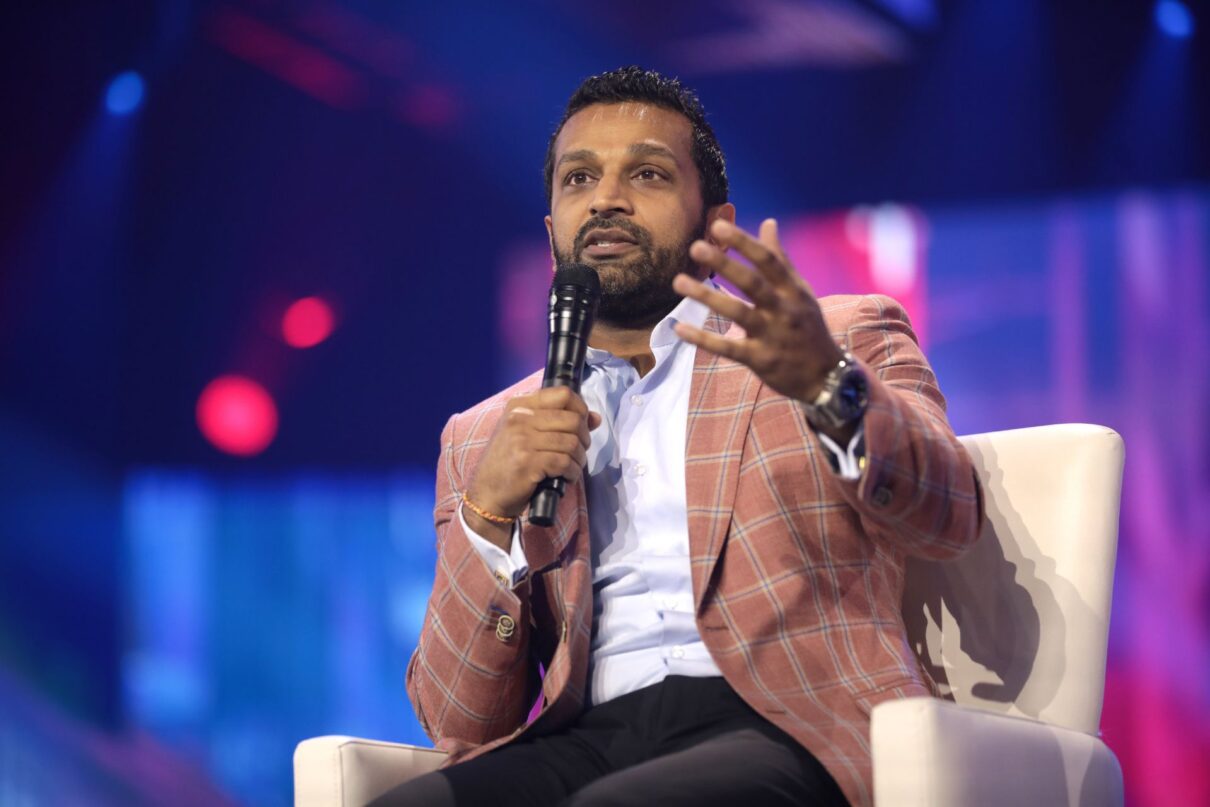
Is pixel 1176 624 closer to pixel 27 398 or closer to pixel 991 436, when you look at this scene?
pixel 991 436

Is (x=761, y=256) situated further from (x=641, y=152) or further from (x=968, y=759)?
(x=641, y=152)

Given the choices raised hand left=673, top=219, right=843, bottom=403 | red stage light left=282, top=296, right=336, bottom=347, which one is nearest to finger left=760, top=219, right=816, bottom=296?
raised hand left=673, top=219, right=843, bottom=403

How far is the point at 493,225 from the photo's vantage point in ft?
10.9

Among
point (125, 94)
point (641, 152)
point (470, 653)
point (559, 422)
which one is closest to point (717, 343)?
point (559, 422)

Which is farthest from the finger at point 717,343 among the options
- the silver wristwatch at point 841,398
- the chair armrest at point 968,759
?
the chair armrest at point 968,759

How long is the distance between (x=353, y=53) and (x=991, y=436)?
248cm

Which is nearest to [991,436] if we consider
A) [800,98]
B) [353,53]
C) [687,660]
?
[687,660]

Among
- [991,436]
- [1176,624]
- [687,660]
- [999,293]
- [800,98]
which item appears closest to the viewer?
[687,660]

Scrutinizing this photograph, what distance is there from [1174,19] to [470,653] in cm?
242

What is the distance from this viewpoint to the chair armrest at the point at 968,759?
3.62 ft

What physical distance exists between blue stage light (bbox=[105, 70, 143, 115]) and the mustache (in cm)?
233

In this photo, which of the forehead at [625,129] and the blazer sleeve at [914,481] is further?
the forehead at [625,129]

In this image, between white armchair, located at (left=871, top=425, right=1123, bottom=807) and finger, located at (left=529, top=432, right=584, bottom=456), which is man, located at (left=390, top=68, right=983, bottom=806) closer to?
finger, located at (left=529, top=432, right=584, bottom=456)

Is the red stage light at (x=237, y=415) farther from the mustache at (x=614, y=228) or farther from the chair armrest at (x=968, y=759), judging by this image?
the chair armrest at (x=968, y=759)
